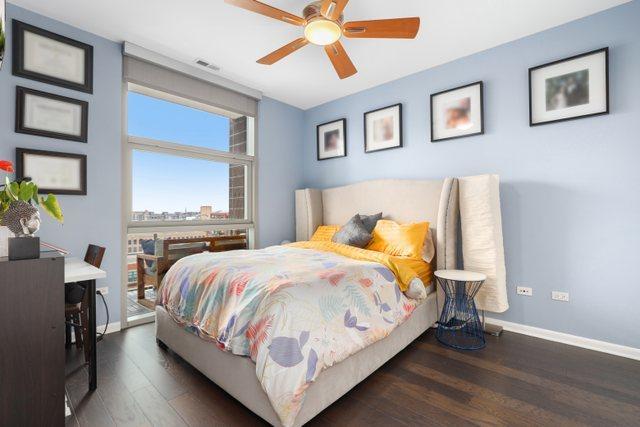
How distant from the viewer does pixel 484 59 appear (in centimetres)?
312

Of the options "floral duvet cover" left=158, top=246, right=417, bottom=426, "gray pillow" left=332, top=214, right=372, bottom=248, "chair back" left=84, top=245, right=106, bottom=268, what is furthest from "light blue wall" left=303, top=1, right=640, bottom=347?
"chair back" left=84, top=245, right=106, bottom=268

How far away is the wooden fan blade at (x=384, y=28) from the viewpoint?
Result: 6.72ft

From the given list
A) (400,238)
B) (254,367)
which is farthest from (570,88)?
(254,367)

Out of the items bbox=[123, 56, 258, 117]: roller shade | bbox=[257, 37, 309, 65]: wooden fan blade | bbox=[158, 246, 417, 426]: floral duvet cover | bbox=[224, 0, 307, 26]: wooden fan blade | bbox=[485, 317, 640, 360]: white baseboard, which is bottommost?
bbox=[485, 317, 640, 360]: white baseboard

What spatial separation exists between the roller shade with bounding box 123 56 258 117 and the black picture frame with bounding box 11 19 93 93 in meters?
0.30

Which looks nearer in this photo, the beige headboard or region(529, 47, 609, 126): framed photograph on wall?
region(529, 47, 609, 126): framed photograph on wall

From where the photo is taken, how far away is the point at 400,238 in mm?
3053

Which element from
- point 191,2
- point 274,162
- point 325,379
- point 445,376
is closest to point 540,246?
point 445,376

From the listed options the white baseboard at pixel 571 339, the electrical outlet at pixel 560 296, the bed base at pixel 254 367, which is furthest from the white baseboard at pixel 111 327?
the electrical outlet at pixel 560 296

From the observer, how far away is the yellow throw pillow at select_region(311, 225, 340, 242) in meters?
3.84

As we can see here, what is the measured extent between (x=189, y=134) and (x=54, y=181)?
4.71ft

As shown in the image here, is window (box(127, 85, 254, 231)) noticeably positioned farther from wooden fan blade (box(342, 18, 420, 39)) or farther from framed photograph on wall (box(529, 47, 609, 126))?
framed photograph on wall (box(529, 47, 609, 126))

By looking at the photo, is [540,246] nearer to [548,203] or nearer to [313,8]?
[548,203]

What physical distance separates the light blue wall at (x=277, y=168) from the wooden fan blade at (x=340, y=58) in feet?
5.98
